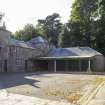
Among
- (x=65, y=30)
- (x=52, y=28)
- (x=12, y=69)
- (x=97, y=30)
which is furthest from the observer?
(x=52, y=28)

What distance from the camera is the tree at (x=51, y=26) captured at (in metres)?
70.4

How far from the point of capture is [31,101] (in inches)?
438

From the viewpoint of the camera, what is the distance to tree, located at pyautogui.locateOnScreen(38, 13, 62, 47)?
7038cm

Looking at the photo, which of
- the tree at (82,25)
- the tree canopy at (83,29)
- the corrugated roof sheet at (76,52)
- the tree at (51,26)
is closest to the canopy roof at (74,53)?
the corrugated roof sheet at (76,52)

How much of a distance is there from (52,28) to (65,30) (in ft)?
52.9

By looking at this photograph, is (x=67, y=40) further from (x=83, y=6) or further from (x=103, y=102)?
(x=103, y=102)

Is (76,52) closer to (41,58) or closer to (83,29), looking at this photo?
(41,58)

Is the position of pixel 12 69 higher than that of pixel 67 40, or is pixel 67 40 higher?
pixel 67 40

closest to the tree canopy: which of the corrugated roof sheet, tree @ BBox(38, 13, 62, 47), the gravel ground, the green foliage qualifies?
the green foliage

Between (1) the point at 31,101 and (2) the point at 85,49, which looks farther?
A: (2) the point at 85,49

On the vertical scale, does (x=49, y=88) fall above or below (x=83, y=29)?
below

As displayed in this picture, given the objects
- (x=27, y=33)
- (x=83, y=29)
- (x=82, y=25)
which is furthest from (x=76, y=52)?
(x=27, y=33)

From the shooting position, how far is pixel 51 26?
73.2 meters

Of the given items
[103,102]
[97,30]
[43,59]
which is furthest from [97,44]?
[103,102]
